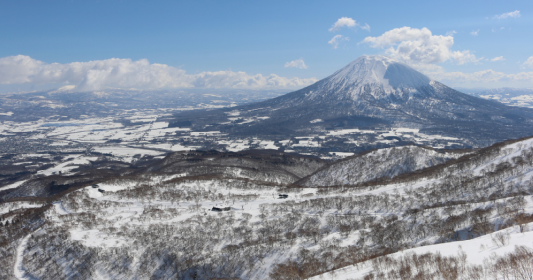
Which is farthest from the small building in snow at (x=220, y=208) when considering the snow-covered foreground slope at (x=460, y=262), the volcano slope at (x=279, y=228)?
the snow-covered foreground slope at (x=460, y=262)

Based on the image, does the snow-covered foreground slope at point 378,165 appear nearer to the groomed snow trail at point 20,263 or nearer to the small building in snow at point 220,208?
the small building in snow at point 220,208

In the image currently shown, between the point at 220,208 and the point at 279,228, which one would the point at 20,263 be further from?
the point at 279,228

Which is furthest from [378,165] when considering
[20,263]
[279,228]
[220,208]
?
[20,263]

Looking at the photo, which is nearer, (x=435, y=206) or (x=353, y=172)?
(x=435, y=206)

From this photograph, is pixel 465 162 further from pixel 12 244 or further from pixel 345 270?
pixel 12 244

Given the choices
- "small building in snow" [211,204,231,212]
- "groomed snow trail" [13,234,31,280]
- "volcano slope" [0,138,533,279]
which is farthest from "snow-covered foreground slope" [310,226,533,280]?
"groomed snow trail" [13,234,31,280]

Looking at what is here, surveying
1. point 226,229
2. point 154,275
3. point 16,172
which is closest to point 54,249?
point 154,275

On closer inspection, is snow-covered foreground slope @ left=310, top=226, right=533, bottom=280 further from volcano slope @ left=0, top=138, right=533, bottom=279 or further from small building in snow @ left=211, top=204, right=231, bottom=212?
small building in snow @ left=211, top=204, right=231, bottom=212
